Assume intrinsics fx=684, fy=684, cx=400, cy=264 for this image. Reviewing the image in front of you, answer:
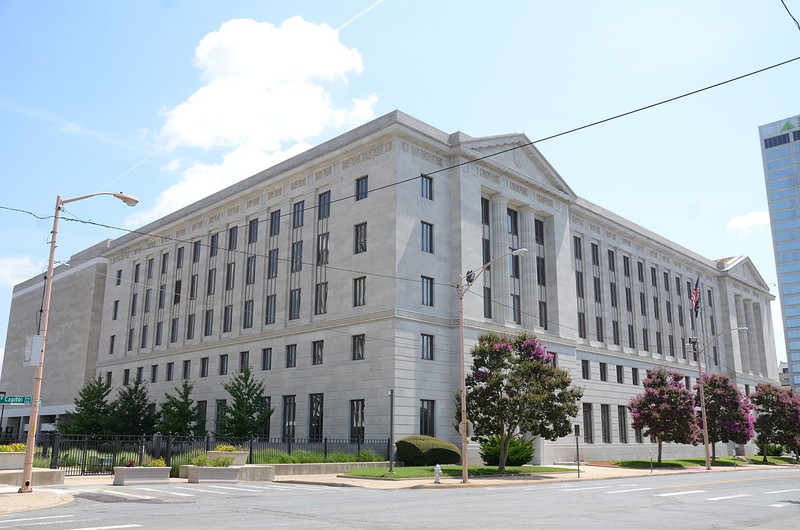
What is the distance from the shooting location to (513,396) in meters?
35.4

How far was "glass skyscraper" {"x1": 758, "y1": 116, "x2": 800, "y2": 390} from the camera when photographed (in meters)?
167

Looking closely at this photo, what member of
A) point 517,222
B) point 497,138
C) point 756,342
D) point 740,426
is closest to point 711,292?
point 756,342

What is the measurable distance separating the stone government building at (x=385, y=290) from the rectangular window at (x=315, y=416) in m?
0.18

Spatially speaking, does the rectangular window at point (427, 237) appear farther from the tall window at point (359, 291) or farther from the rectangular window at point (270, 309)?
the rectangular window at point (270, 309)

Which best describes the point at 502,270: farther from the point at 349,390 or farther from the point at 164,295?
the point at 164,295

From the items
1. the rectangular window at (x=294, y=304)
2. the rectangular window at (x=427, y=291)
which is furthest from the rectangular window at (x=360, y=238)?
the rectangular window at (x=294, y=304)

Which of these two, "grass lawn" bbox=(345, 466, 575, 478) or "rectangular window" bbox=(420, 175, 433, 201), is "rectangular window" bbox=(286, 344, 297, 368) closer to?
"rectangular window" bbox=(420, 175, 433, 201)

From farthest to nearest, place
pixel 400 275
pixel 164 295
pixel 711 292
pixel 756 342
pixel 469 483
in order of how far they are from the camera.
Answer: pixel 756 342 < pixel 711 292 < pixel 164 295 < pixel 400 275 < pixel 469 483

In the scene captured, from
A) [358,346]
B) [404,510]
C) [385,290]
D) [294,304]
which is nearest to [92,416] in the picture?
[294,304]

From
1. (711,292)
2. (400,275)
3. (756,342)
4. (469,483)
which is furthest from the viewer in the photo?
(756,342)

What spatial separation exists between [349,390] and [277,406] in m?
7.76

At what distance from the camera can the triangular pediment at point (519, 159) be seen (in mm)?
48406

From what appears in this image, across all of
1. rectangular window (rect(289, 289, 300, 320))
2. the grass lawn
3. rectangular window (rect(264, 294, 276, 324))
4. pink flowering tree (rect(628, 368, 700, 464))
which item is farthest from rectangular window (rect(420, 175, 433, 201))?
pink flowering tree (rect(628, 368, 700, 464))

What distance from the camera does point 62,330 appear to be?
81500 mm
